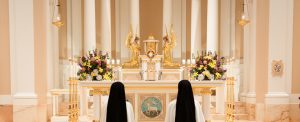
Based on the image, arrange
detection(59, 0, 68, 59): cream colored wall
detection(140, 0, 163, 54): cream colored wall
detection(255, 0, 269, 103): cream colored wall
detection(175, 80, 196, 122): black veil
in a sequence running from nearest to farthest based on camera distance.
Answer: detection(175, 80, 196, 122): black veil
detection(255, 0, 269, 103): cream colored wall
detection(59, 0, 68, 59): cream colored wall
detection(140, 0, 163, 54): cream colored wall

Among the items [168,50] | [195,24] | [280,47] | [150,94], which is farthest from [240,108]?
[150,94]

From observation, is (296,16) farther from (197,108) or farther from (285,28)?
(197,108)

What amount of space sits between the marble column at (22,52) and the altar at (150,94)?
1960mm

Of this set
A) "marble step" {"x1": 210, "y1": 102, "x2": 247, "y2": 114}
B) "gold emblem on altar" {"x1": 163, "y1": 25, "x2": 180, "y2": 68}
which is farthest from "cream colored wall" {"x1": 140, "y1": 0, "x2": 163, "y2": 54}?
"marble step" {"x1": 210, "y1": 102, "x2": 247, "y2": 114}

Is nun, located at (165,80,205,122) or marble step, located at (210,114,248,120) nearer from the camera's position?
nun, located at (165,80,205,122)

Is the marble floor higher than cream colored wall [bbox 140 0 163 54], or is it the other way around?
cream colored wall [bbox 140 0 163 54]

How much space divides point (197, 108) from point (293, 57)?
5.13m

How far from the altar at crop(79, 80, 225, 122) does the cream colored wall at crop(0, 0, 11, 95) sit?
2475 millimetres

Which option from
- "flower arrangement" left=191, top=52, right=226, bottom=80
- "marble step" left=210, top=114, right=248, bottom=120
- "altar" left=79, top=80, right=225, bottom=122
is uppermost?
"flower arrangement" left=191, top=52, right=226, bottom=80

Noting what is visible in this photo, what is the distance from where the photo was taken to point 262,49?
10398mm

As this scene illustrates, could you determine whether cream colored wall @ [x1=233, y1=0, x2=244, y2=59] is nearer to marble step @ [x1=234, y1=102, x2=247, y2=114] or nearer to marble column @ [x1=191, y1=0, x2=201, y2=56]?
marble column @ [x1=191, y1=0, x2=201, y2=56]

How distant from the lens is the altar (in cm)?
848

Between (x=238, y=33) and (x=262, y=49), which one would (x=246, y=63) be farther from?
(x=262, y=49)

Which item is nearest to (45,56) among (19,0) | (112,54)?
(19,0)
